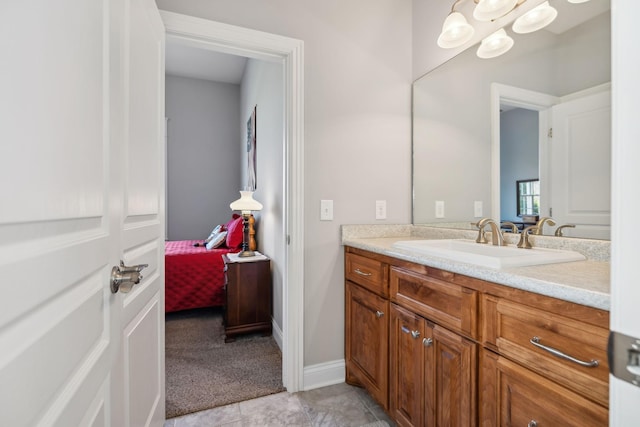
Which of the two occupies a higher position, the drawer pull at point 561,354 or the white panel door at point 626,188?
the white panel door at point 626,188

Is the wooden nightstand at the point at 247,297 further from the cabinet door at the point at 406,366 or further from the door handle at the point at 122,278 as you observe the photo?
the door handle at the point at 122,278

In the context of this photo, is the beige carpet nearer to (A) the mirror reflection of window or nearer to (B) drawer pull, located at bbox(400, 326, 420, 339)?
(B) drawer pull, located at bbox(400, 326, 420, 339)

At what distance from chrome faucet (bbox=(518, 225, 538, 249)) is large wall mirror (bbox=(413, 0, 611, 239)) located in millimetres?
55

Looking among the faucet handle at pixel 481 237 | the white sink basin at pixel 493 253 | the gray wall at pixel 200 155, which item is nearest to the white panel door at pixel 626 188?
the white sink basin at pixel 493 253

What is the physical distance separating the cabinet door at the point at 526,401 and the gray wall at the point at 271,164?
153 cm

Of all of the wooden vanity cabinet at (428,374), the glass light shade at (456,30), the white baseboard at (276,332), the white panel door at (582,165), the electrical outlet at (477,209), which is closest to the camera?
the wooden vanity cabinet at (428,374)

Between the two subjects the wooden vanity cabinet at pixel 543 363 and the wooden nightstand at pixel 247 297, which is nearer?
the wooden vanity cabinet at pixel 543 363

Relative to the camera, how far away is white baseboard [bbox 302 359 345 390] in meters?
1.84

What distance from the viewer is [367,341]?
1671 mm

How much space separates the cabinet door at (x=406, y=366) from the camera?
126 cm

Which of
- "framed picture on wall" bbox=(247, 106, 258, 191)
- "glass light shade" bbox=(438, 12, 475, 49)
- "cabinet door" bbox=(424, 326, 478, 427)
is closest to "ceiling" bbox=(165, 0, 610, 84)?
"framed picture on wall" bbox=(247, 106, 258, 191)

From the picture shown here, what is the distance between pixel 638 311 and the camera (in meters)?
0.42

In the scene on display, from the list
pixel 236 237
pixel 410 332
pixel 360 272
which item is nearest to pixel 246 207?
pixel 236 237

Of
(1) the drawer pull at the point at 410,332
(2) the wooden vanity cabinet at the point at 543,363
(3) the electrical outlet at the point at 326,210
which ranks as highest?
(3) the electrical outlet at the point at 326,210
